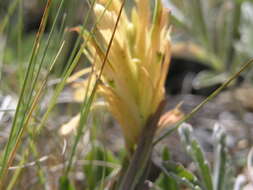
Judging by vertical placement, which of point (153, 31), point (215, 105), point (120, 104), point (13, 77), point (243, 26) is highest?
point (153, 31)

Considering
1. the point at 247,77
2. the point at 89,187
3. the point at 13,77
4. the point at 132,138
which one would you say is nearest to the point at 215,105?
the point at 247,77

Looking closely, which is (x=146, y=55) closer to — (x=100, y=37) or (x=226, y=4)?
(x=100, y=37)

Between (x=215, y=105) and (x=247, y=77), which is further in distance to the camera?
(x=215, y=105)

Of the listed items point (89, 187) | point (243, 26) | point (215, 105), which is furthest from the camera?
point (215, 105)

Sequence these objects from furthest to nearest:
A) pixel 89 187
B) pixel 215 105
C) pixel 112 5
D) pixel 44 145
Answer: pixel 215 105 → pixel 44 145 → pixel 89 187 → pixel 112 5

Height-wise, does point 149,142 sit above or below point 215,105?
above

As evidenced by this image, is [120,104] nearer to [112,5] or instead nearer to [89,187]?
[112,5]

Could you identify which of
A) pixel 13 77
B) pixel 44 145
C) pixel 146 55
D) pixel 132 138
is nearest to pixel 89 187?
pixel 44 145
